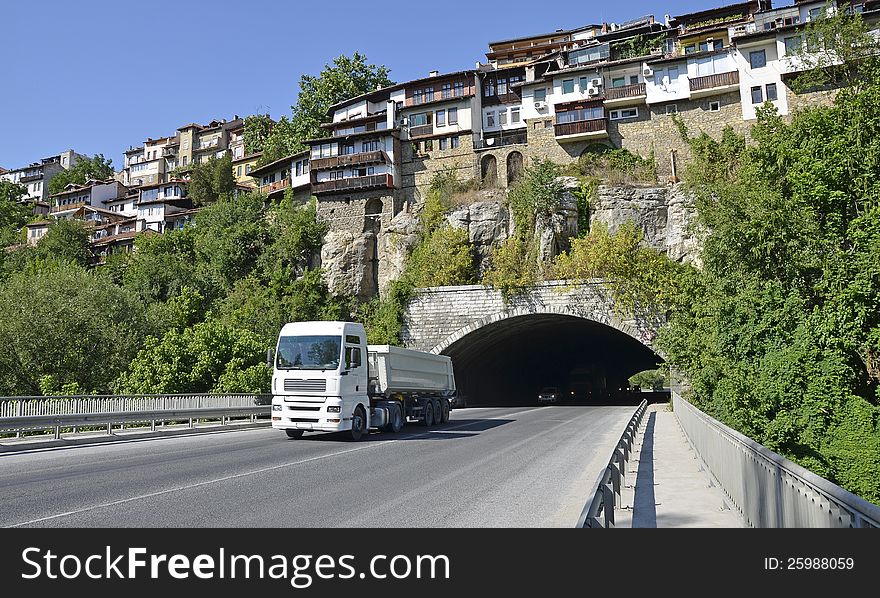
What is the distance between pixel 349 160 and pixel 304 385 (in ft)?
151

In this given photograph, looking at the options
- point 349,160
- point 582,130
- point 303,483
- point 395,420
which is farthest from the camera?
point 349,160

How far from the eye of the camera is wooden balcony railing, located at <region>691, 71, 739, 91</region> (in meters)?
54.2

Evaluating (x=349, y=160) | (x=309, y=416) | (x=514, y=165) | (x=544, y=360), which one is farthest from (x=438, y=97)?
(x=309, y=416)

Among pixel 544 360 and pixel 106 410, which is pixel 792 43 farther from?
pixel 106 410

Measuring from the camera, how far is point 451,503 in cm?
959

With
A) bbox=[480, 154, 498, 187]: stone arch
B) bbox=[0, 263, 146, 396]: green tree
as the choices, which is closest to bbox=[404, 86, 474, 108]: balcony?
bbox=[480, 154, 498, 187]: stone arch

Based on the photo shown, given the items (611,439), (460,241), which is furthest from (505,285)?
(611,439)

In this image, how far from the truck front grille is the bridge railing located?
10.8 meters

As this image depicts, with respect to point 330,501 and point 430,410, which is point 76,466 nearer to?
point 330,501

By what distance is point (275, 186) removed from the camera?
7344 centimetres

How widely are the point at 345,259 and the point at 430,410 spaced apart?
31557mm

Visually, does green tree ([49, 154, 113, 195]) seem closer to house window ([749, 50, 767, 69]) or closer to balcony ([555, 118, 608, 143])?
balcony ([555, 118, 608, 143])

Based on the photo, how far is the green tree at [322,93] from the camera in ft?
248

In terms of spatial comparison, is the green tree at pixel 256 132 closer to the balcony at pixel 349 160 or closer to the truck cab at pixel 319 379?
the balcony at pixel 349 160
